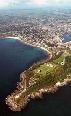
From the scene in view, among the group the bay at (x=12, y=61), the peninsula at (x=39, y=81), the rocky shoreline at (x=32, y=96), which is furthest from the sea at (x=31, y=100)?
the peninsula at (x=39, y=81)

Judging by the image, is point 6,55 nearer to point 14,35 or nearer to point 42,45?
point 42,45

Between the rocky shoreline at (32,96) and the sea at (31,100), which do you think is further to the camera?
the rocky shoreline at (32,96)

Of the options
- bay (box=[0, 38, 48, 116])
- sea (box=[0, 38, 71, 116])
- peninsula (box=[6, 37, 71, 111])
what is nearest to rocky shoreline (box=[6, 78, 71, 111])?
peninsula (box=[6, 37, 71, 111])

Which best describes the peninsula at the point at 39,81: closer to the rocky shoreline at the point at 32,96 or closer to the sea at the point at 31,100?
the rocky shoreline at the point at 32,96

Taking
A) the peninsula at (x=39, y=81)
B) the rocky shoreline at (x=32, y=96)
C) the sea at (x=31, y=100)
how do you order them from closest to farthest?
the sea at (x=31, y=100), the rocky shoreline at (x=32, y=96), the peninsula at (x=39, y=81)

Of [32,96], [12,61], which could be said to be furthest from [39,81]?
[12,61]

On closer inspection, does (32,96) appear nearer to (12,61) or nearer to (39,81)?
(39,81)

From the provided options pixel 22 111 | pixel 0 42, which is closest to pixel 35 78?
pixel 22 111

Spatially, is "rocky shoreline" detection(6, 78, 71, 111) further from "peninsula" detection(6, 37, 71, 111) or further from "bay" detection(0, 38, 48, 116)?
"bay" detection(0, 38, 48, 116)
